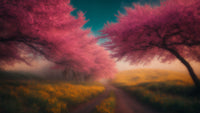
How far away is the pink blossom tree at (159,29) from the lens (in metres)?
4.08

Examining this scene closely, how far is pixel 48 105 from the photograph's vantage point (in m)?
4.32

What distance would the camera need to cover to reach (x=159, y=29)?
507 centimetres

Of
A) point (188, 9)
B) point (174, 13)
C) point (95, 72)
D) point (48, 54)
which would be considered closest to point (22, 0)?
point (48, 54)

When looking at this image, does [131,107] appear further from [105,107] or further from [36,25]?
[36,25]

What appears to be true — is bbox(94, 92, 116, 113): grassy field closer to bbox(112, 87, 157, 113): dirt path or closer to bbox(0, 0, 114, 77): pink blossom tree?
bbox(112, 87, 157, 113): dirt path

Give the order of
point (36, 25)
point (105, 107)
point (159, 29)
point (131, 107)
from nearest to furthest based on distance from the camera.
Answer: point (36, 25)
point (105, 107)
point (159, 29)
point (131, 107)

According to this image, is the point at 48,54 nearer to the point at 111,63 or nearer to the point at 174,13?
the point at 174,13

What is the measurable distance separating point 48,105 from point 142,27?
6693mm


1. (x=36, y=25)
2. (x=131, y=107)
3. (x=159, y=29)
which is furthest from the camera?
(x=131, y=107)

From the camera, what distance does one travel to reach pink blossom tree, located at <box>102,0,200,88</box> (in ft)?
13.4

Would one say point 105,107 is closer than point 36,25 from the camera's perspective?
No

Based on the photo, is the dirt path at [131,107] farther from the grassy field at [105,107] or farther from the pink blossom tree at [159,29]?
the pink blossom tree at [159,29]

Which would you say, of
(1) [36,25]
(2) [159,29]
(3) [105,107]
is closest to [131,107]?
(3) [105,107]

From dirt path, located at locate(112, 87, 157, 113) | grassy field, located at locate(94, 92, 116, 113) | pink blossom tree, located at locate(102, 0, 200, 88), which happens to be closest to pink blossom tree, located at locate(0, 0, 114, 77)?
pink blossom tree, located at locate(102, 0, 200, 88)
